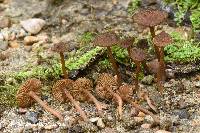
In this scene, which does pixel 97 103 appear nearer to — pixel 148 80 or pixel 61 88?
pixel 61 88

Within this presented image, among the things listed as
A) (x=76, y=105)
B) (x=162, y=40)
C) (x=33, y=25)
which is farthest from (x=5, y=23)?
(x=162, y=40)

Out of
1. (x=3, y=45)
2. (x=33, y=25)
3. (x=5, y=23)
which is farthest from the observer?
(x=5, y=23)

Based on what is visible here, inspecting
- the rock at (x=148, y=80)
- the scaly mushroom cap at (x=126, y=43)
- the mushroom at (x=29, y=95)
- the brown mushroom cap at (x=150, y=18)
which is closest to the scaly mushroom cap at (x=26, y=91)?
the mushroom at (x=29, y=95)

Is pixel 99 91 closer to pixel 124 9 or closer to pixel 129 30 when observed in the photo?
pixel 129 30

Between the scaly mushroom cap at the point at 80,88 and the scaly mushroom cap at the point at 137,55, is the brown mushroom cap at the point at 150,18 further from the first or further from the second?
the scaly mushroom cap at the point at 80,88

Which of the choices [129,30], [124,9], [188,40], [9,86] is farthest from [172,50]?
[9,86]
